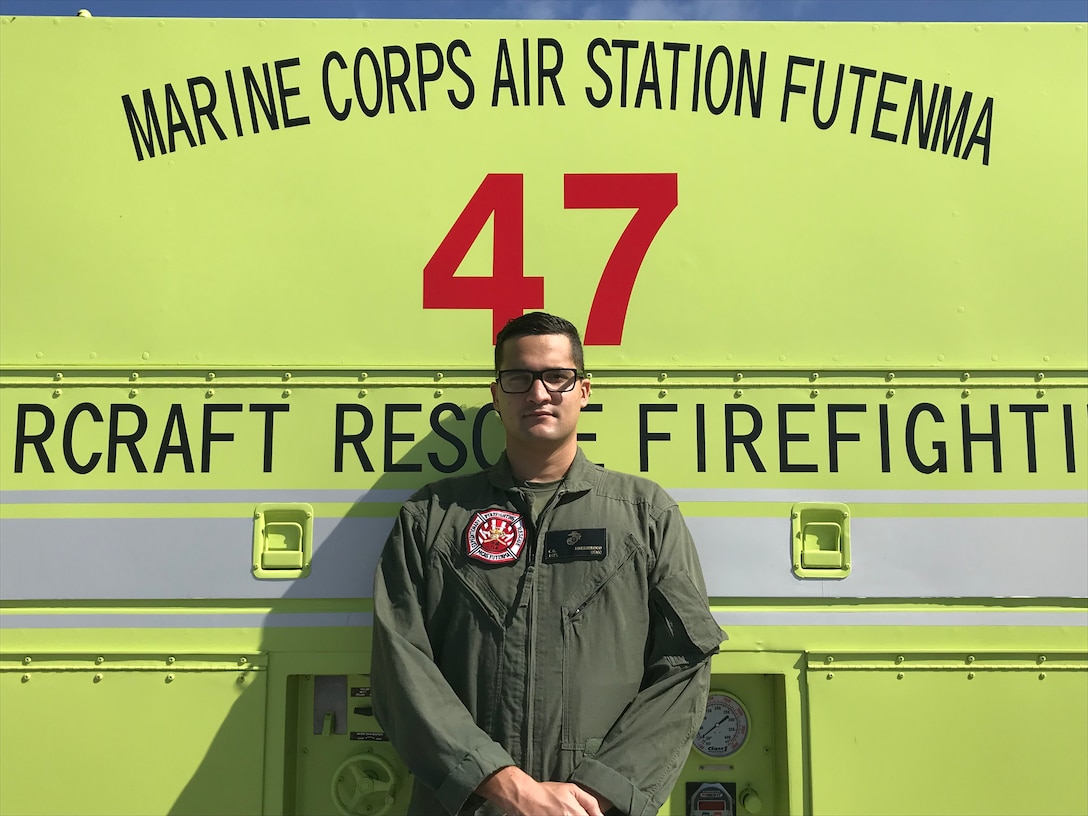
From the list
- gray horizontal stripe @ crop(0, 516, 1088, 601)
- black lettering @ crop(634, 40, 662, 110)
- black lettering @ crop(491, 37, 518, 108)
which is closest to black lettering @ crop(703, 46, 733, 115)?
black lettering @ crop(634, 40, 662, 110)

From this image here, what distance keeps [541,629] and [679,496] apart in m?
0.58

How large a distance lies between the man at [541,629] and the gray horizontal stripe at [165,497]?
0.36 meters

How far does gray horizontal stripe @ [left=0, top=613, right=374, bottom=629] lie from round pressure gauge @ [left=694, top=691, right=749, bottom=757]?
937 millimetres

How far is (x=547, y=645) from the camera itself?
169cm

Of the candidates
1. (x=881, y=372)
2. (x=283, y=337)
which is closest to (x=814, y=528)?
(x=881, y=372)

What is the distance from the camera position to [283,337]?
83.7 inches

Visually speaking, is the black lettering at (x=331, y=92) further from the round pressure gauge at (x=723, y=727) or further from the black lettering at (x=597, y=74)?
the round pressure gauge at (x=723, y=727)

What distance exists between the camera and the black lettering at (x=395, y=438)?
210cm

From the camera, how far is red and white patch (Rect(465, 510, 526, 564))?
1760mm

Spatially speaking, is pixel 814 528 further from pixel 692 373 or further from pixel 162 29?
pixel 162 29

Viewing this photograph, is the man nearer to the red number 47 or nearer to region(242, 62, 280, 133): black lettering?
the red number 47

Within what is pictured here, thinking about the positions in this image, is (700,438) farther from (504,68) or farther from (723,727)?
(504,68)

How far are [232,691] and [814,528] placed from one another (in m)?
1.59

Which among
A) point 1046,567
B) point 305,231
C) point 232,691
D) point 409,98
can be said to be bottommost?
point 232,691
